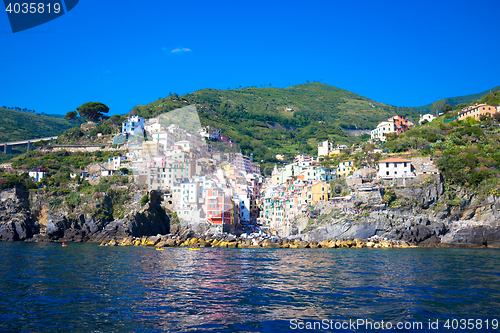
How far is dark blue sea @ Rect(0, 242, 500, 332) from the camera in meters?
9.66

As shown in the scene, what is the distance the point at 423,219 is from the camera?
148 feet

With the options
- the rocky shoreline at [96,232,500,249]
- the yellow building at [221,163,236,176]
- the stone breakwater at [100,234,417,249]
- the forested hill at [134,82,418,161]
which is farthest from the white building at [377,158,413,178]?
the forested hill at [134,82,418,161]

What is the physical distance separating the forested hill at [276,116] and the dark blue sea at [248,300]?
86.7 metres

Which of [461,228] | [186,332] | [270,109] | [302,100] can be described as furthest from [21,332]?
[302,100]

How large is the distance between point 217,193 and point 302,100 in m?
145

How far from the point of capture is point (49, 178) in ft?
203

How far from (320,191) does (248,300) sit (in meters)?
43.4

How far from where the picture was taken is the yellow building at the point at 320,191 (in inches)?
2154

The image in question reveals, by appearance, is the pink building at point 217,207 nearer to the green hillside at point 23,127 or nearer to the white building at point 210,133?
the white building at point 210,133

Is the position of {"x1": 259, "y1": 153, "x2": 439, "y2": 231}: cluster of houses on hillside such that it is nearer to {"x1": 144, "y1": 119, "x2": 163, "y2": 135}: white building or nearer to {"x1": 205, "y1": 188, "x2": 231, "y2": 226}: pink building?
{"x1": 205, "y1": 188, "x2": 231, "y2": 226}: pink building

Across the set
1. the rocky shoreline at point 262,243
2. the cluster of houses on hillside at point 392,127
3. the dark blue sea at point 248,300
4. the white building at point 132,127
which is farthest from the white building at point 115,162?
the cluster of houses on hillside at point 392,127

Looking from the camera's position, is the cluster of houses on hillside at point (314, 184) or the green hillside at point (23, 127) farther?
the green hillside at point (23, 127)

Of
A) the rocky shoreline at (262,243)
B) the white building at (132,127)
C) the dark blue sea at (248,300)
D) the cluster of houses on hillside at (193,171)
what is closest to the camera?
the dark blue sea at (248,300)

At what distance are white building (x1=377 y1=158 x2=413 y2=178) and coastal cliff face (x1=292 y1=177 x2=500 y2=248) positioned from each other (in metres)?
4.70
